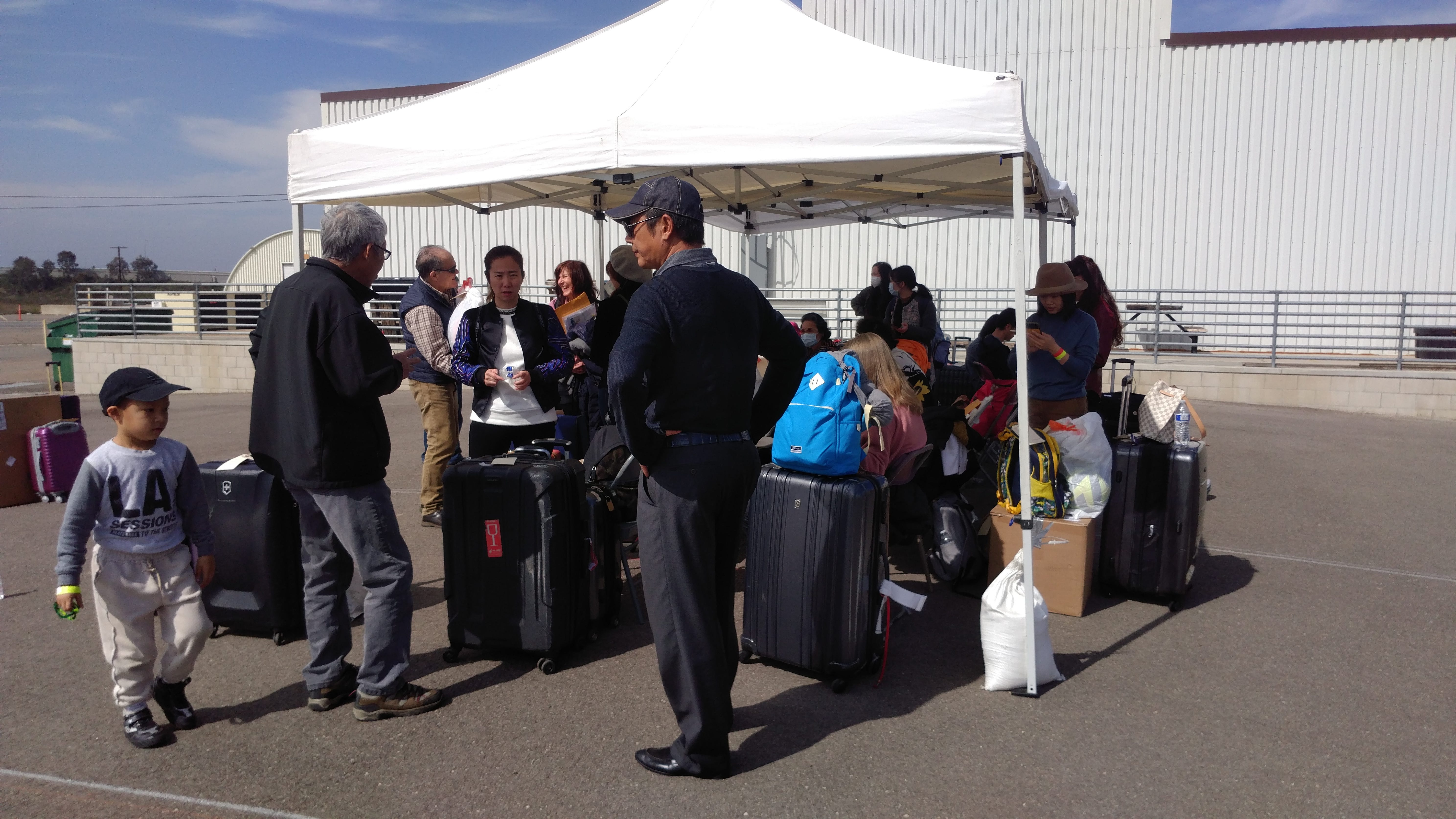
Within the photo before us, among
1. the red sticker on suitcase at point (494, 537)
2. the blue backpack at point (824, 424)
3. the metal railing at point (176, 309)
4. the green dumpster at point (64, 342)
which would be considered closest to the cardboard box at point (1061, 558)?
the blue backpack at point (824, 424)

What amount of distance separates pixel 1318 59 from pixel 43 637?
20491 mm

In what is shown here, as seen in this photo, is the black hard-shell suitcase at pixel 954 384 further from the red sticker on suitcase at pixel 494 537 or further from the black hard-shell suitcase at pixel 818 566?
the red sticker on suitcase at pixel 494 537

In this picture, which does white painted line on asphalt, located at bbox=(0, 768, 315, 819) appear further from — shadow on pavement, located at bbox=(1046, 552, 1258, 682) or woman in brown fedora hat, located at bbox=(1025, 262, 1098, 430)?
woman in brown fedora hat, located at bbox=(1025, 262, 1098, 430)

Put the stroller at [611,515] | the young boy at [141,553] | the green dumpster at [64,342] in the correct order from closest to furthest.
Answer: the young boy at [141,553] → the stroller at [611,515] → the green dumpster at [64,342]

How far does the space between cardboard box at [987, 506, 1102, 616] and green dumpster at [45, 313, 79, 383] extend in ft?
60.6

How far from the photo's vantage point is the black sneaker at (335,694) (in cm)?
348

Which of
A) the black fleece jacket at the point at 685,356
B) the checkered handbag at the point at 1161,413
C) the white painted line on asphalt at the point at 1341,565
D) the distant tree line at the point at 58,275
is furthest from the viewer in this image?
the distant tree line at the point at 58,275

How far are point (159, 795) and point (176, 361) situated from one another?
52.3 feet

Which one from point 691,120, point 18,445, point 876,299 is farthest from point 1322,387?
point 18,445

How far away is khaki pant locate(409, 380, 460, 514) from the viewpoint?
5.60 metres

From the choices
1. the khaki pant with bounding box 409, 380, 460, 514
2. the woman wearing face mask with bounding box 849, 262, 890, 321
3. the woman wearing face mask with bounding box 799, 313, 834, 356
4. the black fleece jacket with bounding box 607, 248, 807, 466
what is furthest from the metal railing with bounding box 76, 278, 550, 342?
the black fleece jacket with bounding box 607, 248, 807, 466

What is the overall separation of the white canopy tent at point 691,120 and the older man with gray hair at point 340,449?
104cm

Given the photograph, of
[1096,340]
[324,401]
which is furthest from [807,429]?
[1096,340]

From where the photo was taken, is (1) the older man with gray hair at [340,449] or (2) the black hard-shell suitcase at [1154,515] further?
(2) the black hard-shell suitcase at [1154,515]
